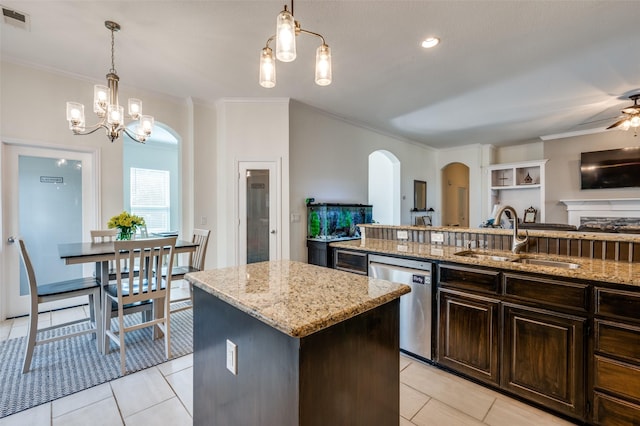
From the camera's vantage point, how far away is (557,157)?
5.88m

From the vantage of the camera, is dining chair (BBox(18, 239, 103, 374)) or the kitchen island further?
dining chair (BBox(18, 239, 103, 374))

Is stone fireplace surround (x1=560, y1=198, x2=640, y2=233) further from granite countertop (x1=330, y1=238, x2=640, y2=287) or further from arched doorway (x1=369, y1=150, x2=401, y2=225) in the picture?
granite countertop (x1=330, y1=238, x2=640, y2=287)

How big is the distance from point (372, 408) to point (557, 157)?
688cm

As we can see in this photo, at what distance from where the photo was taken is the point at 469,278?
2.18m

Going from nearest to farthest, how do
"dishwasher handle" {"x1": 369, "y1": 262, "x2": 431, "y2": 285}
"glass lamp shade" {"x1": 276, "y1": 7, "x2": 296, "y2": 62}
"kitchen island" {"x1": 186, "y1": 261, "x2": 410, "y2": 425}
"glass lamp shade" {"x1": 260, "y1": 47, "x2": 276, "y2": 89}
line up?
"kitchen island" {"x1": 186, "y1": 261, "x2": 410, "y2": 425}
"glass lamp shade" {"x1": 276, "y1": 7, "x2": 296, "y2": 62}
"glass lamp shade" {"x1": 260, "y1": 47, "x2": 276, "y2": 89}
"dishwasher handle" {"x1": 369, "y1": 262, "x2": 431, "y2": 285}

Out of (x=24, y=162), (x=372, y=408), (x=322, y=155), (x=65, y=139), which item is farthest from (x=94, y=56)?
(x=372, y=408)

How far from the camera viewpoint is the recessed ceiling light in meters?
2.60

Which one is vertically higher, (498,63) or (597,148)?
(498,63)

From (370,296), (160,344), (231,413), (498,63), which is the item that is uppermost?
(498,63)

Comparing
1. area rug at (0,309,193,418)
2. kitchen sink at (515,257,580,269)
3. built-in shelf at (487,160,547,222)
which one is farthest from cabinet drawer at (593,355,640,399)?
built-in shelf at (487,160,547,222)

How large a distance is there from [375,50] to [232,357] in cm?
284

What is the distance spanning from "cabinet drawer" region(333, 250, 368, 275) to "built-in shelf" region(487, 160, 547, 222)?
5.03 meters

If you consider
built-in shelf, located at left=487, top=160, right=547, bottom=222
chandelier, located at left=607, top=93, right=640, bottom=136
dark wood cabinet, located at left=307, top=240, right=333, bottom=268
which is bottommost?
dark wood cabinet, located at left=307, top=240, right=333, bottom=268

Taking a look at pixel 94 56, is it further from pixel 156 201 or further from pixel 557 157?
pixel 557 157
